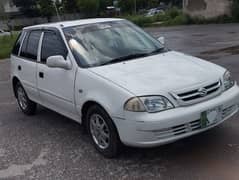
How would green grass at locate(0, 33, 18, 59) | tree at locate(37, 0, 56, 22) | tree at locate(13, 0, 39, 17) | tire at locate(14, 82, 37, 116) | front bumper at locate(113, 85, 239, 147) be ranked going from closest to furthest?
front bumper at locate(113, 85, 239, 147) < tire at locate(14, 82, 37, 116) < green grass at locate(0, 33, 18, 59) < tree at locate(37, 0, 56, 22) < tree at locate(13, 0, 39, 17)

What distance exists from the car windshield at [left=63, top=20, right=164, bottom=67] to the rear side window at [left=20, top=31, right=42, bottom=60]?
2.94ft

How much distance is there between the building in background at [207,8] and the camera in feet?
96.9

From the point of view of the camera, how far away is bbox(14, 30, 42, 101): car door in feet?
20.6

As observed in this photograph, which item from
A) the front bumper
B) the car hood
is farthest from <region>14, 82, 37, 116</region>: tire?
the front bumper

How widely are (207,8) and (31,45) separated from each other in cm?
2596

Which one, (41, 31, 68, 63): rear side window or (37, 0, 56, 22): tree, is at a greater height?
(41, 31, 68, 63): rear side window

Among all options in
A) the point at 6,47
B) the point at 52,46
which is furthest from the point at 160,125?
the point at 6,47

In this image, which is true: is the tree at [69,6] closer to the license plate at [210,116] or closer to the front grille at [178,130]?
the license plate at [210,116]

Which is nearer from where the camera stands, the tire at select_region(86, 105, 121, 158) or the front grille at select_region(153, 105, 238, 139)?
the front grille at select_region(153, 105, 238, 139)

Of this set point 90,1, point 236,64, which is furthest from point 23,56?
point 90,1

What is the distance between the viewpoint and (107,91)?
4.49m

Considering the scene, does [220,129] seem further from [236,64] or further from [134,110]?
[236,64]

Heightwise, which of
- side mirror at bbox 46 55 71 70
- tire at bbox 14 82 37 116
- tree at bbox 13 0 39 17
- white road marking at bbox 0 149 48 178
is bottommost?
tree at bbox 13 0 39 17

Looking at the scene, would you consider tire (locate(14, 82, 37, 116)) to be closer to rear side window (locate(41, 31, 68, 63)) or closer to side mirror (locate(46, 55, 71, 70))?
rear side window (locate(41, 31, 68, 63))
